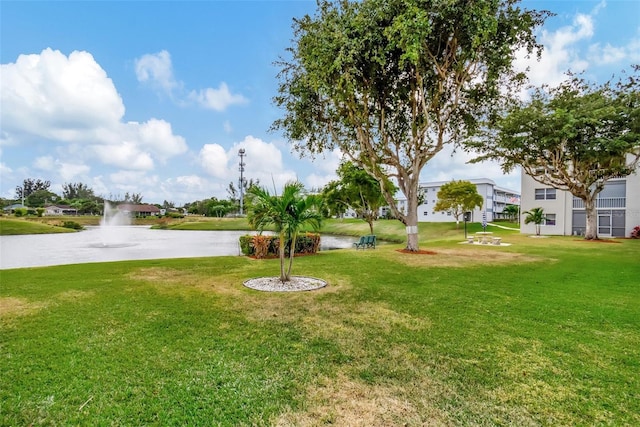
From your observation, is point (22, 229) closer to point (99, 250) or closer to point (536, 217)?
point (99, 250)

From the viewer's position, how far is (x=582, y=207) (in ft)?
95.8

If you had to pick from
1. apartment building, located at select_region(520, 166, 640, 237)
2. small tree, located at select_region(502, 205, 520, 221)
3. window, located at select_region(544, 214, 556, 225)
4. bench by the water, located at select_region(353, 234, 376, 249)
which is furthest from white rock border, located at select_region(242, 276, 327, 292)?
small tree, located at select_region(502, 205, 520, 221)

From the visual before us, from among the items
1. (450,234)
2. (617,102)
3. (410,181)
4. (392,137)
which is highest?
(617,102)

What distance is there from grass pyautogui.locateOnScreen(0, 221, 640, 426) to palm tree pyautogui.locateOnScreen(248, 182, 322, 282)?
162 centimetres

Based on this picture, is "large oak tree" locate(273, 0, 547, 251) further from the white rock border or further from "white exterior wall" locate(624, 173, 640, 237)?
"white exterior wall" locate(624, 173, 640, 237)

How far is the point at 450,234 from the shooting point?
120 feet

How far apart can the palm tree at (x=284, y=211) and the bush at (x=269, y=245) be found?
461 cm

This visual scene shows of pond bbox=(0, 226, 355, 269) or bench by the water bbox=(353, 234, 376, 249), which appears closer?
pond bbox=(0, 226, 355, 269)

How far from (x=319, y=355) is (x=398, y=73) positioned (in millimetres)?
13309

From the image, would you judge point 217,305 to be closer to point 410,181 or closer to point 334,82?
point 334,82

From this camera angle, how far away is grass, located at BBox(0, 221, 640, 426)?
9.77 ft

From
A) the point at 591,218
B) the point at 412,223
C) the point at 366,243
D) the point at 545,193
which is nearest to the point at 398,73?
the point at 412,223

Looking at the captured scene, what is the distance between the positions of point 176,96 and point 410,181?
13.2m

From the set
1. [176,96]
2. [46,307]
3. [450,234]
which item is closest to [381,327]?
[46,307]
